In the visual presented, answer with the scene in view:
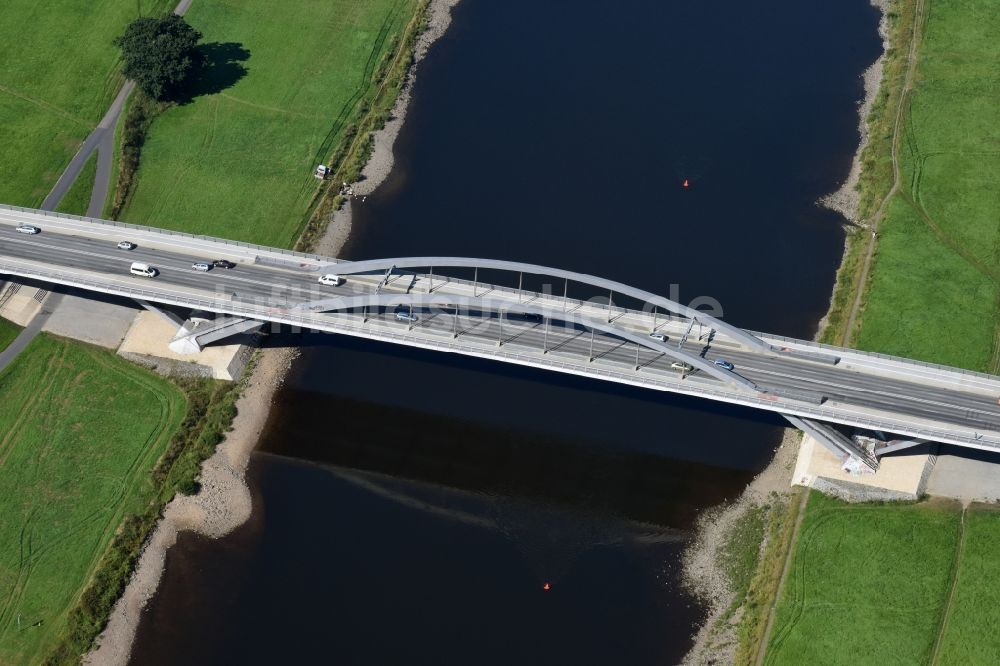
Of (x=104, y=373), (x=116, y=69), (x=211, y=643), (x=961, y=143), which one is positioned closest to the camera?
(x=211, y=643)

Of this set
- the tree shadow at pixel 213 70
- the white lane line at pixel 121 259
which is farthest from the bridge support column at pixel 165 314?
the tree shadow at pixel 213 70

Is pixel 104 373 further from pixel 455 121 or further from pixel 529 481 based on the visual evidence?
pixel 455 121

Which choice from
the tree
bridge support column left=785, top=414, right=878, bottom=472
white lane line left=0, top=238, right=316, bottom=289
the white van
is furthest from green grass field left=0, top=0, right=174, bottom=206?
bridge support column left=785, top=414, right=878, bottom=472

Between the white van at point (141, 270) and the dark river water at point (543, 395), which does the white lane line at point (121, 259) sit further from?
the dark river water at point (543, 395)

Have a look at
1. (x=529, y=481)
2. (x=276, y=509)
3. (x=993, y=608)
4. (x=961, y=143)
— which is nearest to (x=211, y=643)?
(x=276, y=509)

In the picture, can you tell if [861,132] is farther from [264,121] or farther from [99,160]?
[99,160]

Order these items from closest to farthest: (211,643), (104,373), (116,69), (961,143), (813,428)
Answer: (211,643) < (813,428) < (104,373) < (961,143) < (116,69)

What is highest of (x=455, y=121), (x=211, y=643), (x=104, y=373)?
(x=455, y=121)
